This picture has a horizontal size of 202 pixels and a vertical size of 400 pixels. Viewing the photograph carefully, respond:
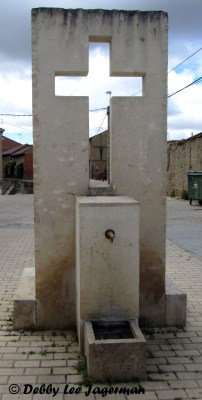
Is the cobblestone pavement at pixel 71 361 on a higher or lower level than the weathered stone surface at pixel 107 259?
lower

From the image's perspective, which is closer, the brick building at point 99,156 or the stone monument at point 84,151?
the stone monument at point 84,151

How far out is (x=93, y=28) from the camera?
459cm

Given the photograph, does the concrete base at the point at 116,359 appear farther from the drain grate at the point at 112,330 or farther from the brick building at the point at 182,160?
the brick building at the point at 182,160

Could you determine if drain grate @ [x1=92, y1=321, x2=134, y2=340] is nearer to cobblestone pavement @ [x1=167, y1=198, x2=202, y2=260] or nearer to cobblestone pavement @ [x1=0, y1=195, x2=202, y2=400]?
cobblestone pavement @ [x1=0, y1=195, x2=202, y2=400]

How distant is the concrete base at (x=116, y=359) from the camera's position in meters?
3.56

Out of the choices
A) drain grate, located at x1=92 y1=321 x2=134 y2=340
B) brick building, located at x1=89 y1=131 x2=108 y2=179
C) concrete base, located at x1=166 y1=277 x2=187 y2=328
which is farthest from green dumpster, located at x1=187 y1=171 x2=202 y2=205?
drain grate, located at x1=92 y1=321 x2=134 y2=340

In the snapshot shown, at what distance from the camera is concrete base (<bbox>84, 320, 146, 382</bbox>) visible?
3562 millimetres

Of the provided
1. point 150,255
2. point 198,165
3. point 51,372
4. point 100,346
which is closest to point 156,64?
point 150,255

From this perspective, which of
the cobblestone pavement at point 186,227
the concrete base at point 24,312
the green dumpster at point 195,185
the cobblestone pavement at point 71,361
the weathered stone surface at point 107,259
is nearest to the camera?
the cobblestone pavement at point 71,361

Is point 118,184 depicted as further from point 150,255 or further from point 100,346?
point 100,346

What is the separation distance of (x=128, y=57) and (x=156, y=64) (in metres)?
0.33

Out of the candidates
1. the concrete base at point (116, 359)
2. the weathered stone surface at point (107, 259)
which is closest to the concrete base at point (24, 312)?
the weathered stone surface at point (107, 259)

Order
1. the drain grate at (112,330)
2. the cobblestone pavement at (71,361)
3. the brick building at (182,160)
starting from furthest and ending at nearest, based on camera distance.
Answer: the brick building at (182,160)
the drain grate at (112,330)
the cobblestone pavement at (71,361)

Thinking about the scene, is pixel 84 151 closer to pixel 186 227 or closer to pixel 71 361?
pixel 71 361
